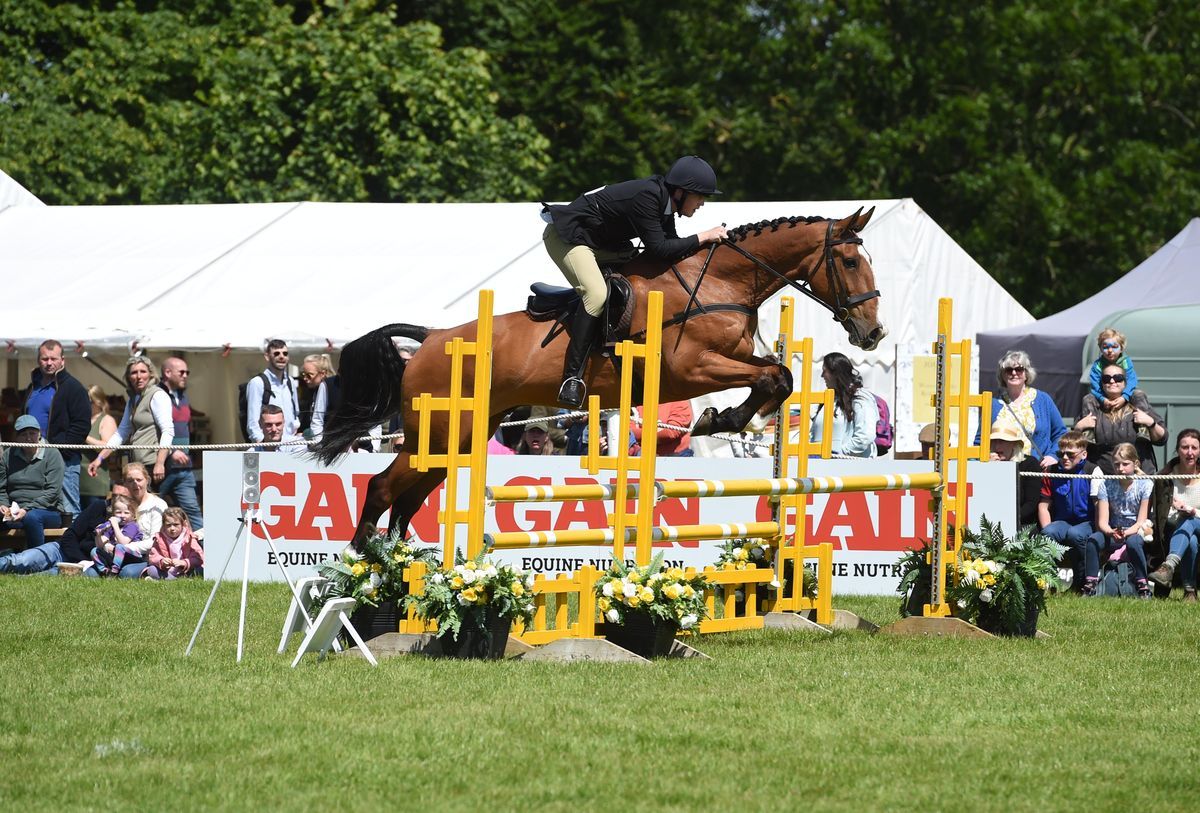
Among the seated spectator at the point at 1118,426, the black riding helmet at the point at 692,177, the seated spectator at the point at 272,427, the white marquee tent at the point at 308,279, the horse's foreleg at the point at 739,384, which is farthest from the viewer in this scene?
the white marquee tent at the point at 308,279

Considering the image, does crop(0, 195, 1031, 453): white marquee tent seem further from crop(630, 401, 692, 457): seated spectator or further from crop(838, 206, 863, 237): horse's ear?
crop(838, 206, 863, 237): horse's ear

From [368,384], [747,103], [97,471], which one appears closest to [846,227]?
[368,384]

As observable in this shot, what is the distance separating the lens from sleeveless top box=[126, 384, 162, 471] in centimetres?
1410

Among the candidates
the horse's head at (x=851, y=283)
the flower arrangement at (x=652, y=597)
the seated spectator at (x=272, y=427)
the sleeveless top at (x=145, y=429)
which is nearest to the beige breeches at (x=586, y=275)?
the horse's head at (x=851, y=283)

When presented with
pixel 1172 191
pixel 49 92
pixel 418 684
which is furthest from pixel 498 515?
pixel 1172 191

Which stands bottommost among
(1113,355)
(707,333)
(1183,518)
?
(1183,518)

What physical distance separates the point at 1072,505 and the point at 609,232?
492cm

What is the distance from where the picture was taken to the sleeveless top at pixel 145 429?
14102 millimetres

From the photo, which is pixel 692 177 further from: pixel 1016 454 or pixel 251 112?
pixel 251 112

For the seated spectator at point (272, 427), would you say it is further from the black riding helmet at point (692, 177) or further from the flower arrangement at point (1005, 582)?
the flower arrangement at point (1005, 582)

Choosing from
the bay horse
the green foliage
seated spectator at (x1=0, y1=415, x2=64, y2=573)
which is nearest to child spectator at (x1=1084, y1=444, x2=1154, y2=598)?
the bay horse

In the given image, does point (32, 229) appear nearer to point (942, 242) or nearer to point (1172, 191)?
point (942, 242)

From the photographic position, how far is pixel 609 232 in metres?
9.13

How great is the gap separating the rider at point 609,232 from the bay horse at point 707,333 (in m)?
0.14
